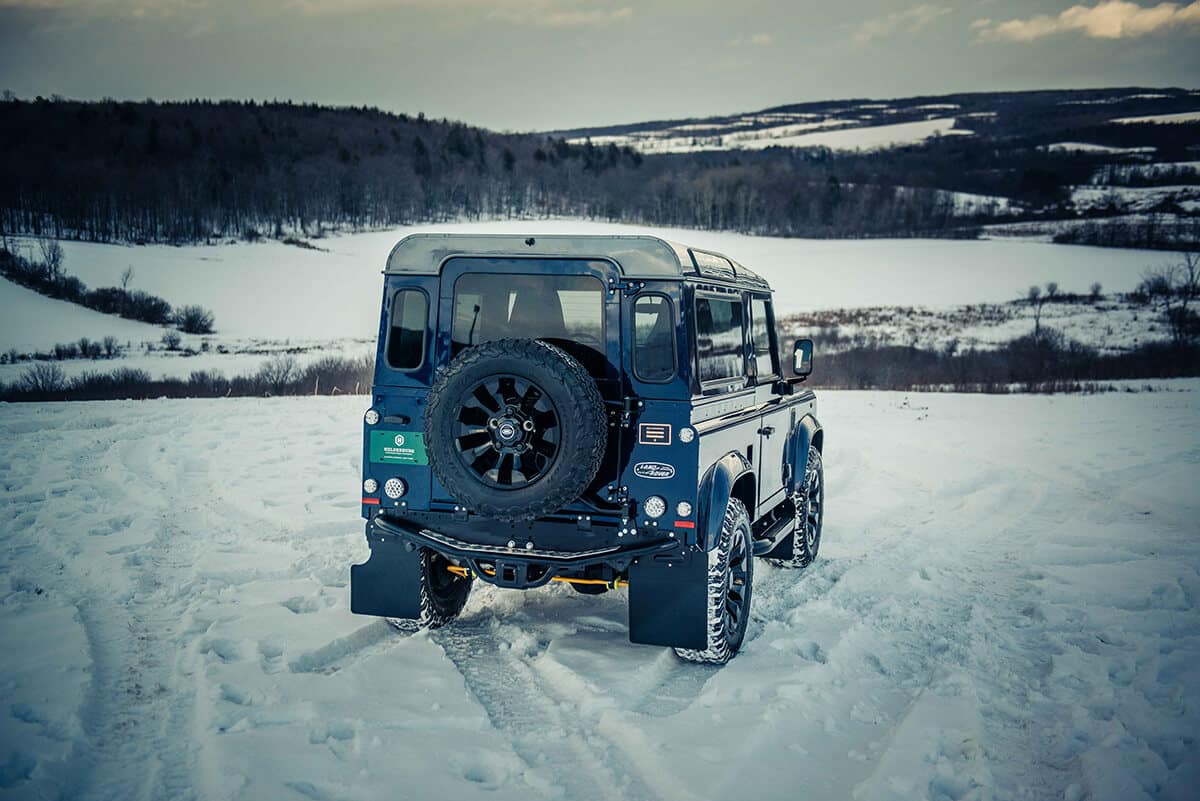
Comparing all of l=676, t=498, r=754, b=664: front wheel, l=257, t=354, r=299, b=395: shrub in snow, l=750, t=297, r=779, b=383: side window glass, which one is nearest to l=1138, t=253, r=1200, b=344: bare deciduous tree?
l=257, t=354, r=299, b=395: shrub in snow

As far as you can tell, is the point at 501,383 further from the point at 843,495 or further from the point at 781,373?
the point at 843,495

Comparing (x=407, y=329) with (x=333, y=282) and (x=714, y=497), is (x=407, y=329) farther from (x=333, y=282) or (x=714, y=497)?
(x=333, y=282)

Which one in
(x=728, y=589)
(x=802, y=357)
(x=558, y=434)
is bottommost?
(x=728, y=589)

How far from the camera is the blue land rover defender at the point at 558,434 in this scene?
4258 millimetres

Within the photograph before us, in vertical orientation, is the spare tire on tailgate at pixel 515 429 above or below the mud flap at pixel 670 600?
above

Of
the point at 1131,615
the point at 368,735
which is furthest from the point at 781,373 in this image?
the point at 368,735

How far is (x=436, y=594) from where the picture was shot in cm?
522

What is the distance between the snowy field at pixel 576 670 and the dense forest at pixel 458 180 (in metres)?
79.7

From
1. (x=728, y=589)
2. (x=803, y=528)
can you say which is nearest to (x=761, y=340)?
(x=803, y=528)

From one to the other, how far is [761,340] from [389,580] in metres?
3.44

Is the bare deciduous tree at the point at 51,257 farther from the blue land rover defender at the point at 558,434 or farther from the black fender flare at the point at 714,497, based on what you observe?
the black fender flare at the point at 714,497

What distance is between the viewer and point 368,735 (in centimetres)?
390

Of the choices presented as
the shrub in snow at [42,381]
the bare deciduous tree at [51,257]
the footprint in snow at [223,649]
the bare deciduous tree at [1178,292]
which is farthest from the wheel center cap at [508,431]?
the bare deciduous tree at [51,257]

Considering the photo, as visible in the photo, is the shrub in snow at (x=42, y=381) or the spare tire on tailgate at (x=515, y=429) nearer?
the spare tire on tailgate at (x=515, y=429)
